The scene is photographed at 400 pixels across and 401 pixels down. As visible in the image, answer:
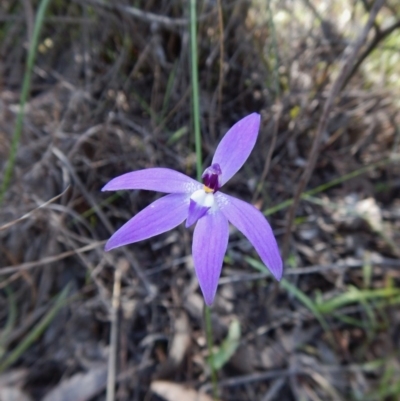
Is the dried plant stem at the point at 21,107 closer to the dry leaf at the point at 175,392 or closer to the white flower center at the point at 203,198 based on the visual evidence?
the white flower center at the point at 203,198

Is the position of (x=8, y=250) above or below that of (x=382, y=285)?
above

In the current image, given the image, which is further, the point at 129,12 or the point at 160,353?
the point at 129,12

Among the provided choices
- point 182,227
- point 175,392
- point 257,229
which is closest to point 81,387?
point 175,392

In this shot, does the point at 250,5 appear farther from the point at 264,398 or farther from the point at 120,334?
the point at 264,398

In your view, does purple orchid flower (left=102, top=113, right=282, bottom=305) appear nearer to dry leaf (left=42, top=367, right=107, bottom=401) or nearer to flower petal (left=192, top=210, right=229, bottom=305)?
flower petal (left=192, top=210, right=229, bottom=305)

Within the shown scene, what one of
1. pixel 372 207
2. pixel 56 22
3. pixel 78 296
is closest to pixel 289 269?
pixel 372 207

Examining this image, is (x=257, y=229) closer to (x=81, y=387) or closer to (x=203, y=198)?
(x=203, y=198)

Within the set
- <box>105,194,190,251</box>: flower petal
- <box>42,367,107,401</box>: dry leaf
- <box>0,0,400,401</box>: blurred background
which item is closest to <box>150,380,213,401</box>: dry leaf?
<box>0,0,400,401</box>: blurred background
